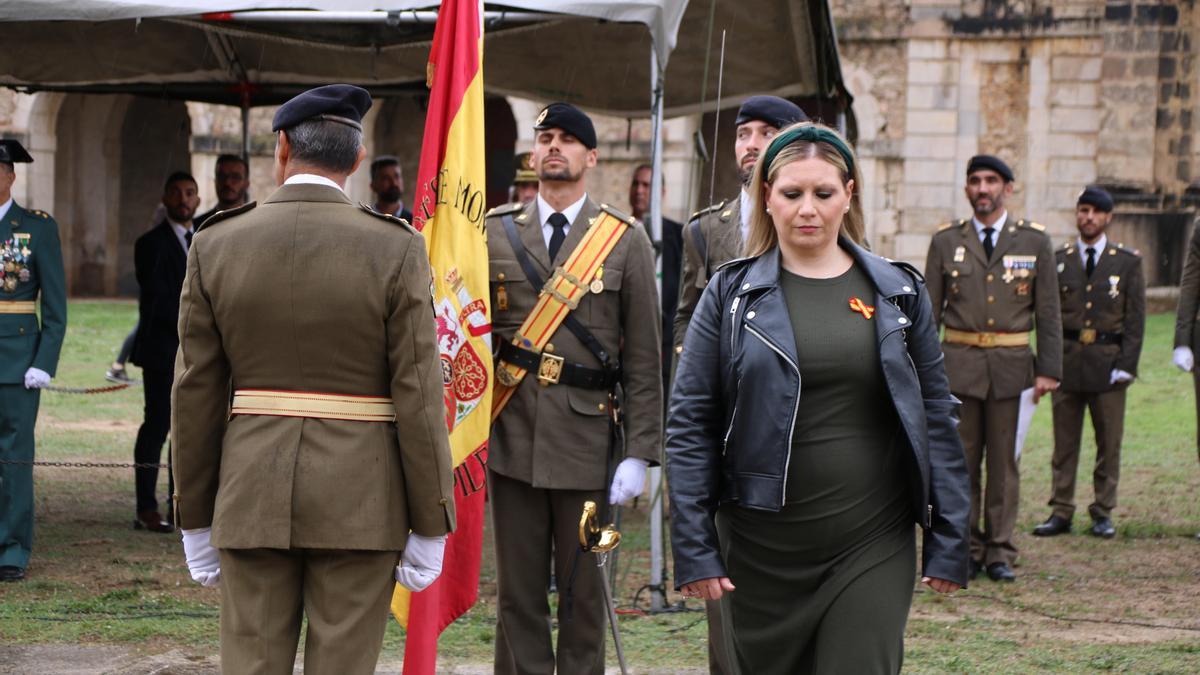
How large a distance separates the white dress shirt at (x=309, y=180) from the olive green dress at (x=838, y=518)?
1209 millimetres

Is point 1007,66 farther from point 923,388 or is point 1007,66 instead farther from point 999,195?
point 923,388

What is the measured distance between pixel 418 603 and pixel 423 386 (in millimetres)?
1354

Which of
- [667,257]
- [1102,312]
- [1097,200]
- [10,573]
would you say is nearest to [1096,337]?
[1102,312]

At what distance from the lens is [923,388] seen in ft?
13.1

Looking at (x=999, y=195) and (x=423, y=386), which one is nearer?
(x=423, y=386)

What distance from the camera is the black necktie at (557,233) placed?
18.4 ft

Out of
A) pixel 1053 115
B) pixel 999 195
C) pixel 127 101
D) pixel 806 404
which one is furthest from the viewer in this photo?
pixel 127 101

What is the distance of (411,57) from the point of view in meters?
10.1

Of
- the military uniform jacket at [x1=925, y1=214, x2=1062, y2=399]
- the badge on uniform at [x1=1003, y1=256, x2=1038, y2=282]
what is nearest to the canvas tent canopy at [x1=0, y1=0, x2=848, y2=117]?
the military uniform jacket at [x1=925, y1=214, x2=1062, y2=399]

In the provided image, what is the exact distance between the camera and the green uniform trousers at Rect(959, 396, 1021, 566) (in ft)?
27.7

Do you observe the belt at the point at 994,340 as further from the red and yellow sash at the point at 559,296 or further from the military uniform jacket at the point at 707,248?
the red and yellow sash at the point at 559,296

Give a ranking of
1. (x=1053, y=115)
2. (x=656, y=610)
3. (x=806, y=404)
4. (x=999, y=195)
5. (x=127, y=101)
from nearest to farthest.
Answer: (x=806, y=404), (x=656, y=610), (x=999, y=195), (x=1053, y=115), (x=127, y=101)

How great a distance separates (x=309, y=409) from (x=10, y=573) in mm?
4458

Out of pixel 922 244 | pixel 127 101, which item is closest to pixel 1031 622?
pixel 922 244
